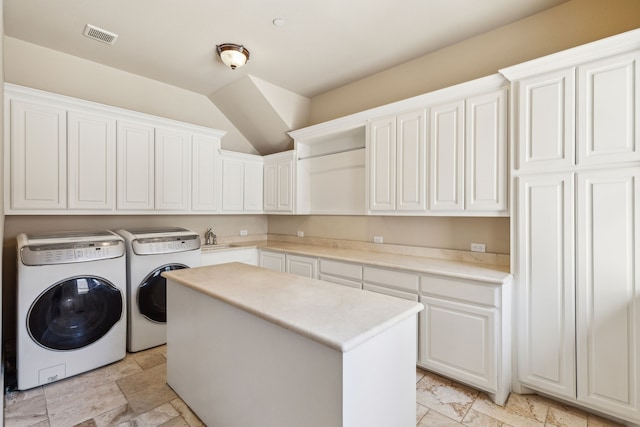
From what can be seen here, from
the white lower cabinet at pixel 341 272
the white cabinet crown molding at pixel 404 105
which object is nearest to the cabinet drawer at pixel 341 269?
the white lower cabinet at pixel 341 272

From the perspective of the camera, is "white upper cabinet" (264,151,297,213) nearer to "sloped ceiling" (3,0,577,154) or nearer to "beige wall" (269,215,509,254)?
"beige wall" (269,215,509,254)

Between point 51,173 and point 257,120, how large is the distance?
2296 mm

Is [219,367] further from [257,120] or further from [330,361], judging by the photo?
[257,120]

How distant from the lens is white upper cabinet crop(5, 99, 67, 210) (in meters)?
2.42

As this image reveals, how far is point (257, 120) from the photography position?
407 cm

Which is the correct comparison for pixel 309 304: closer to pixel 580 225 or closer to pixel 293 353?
pixel 293 353

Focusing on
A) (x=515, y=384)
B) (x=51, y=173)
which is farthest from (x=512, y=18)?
(x=51, y=173)

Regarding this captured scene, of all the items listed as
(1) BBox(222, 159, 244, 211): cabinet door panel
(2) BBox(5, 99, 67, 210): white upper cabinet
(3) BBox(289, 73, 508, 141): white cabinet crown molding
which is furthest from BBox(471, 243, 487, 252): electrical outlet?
(2) BBox(5, 99, 67, 210): white upper cabinet

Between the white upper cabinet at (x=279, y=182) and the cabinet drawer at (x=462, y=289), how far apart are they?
2139 millimetres

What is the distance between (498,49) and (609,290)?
2.07m

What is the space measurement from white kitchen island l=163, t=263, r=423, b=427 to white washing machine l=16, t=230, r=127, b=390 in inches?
39.8

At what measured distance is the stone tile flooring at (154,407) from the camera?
74.0 inches

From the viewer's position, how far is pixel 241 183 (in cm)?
412

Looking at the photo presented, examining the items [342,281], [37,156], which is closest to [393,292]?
[342,281]
